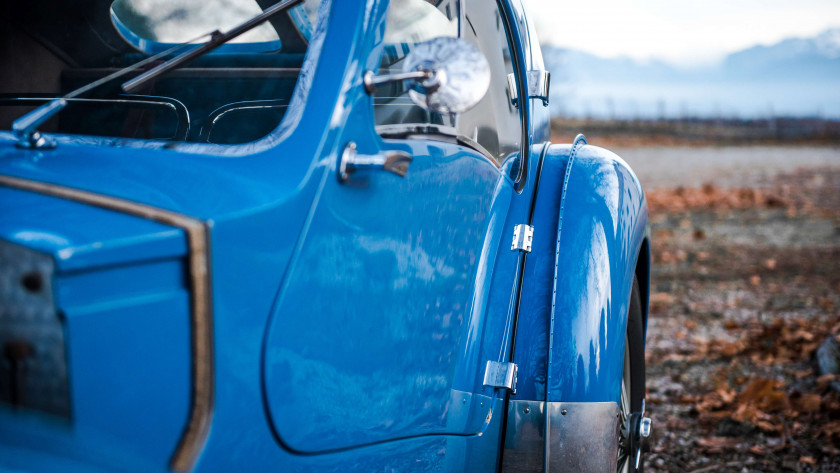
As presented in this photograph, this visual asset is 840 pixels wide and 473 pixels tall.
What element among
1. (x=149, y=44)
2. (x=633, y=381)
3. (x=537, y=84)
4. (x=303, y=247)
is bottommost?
(x=633, y=381)

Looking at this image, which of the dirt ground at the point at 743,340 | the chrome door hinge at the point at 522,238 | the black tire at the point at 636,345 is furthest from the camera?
the dirt ground at the point at 743,340

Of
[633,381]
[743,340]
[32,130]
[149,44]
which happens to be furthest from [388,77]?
[743,340]

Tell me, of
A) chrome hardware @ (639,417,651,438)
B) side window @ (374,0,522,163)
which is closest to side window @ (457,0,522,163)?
side window @ (374,0,522,163)

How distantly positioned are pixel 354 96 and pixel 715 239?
27.3ft

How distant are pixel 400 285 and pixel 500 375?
0.56 m

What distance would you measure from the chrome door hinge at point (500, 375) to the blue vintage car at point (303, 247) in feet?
0.03

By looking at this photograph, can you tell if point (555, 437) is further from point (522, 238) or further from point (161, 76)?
point (161, 76)

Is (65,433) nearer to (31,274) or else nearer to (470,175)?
(31,274)

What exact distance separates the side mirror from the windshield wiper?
0.31 metres

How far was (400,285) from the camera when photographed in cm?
153

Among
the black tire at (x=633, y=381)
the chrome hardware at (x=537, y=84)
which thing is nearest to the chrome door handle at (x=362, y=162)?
the chrome hardware at (x=537, y=84)

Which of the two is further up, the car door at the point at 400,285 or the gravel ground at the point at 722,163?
the gravel ground at the point at 722,163

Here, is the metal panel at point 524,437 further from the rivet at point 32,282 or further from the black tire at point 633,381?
the rivet at point 32,282

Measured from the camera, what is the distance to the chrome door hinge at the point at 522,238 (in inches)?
81.8
